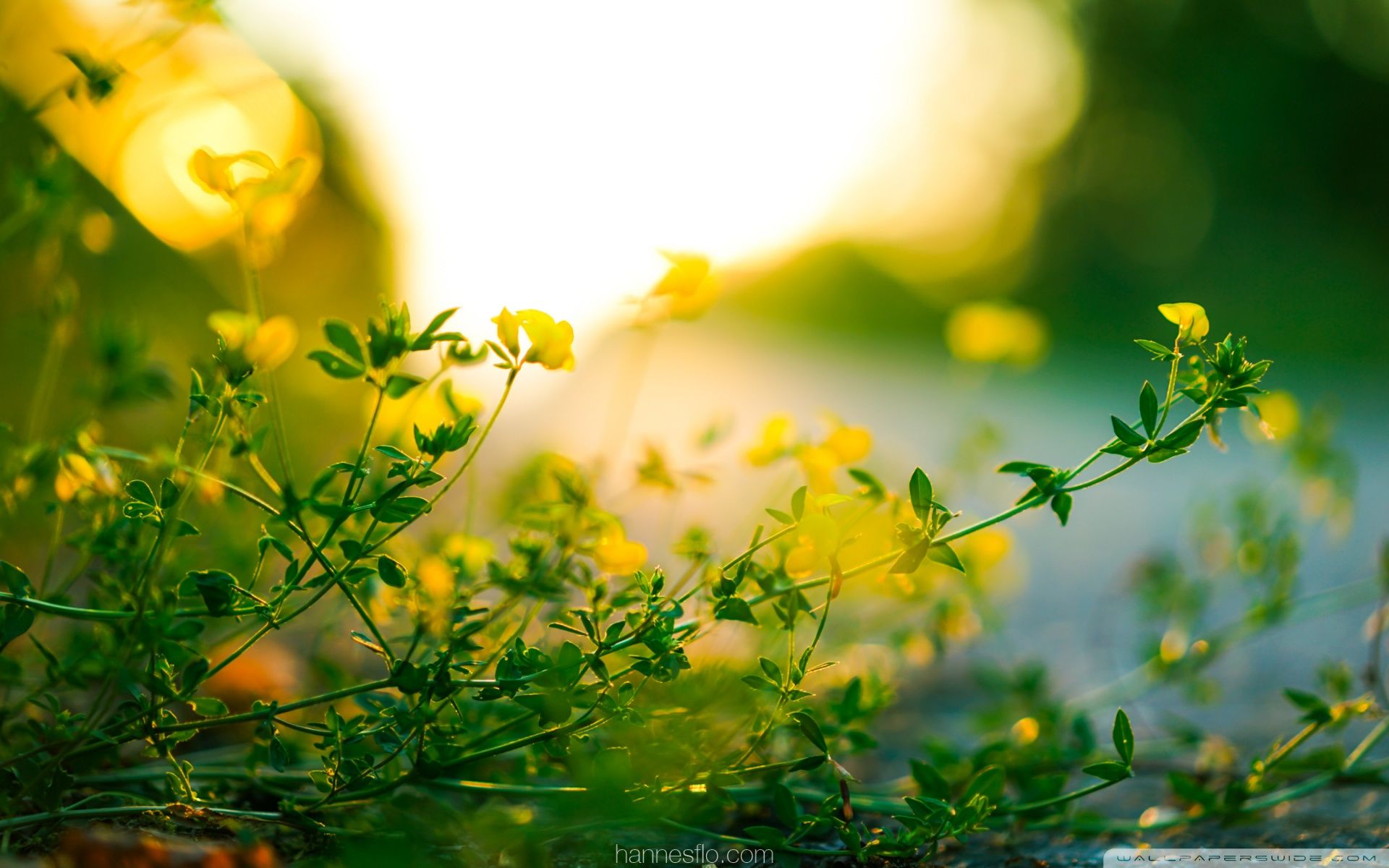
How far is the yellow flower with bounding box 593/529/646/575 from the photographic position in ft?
3.14

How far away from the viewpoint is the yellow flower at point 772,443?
117cm

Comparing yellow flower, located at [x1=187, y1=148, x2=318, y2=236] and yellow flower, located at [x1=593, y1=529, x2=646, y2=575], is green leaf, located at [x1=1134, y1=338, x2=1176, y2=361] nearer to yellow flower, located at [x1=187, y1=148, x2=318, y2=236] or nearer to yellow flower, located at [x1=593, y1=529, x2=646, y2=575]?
yellow flower, located at [x1=593, y1=529, x2=646, y2=575]

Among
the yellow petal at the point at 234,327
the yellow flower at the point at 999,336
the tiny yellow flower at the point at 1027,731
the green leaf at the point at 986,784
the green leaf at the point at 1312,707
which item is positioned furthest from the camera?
the yellow flower at the point at 999,336

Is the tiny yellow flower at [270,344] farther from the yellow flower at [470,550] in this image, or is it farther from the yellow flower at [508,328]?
the yellow flower at [470,550]

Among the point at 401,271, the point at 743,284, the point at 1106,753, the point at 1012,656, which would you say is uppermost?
the point at 743,284

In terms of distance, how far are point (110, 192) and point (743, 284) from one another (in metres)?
9.44

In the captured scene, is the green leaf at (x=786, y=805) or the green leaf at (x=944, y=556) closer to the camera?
the green leaf at (x=944, y=556)

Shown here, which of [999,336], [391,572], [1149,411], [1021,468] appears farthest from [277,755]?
[999,336]

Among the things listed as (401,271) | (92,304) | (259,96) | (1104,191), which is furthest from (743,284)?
(92,304)

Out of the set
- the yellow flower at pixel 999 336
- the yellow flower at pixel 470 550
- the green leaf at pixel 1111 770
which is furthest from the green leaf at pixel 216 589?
the yellow flower at pixel 999 336

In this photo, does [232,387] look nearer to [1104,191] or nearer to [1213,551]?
[1213,551]

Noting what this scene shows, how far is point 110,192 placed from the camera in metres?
2.15

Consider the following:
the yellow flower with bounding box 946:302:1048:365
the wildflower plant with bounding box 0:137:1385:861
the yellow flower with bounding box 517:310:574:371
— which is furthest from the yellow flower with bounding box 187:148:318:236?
the yellow flower with bounding box 946:302:1048:365

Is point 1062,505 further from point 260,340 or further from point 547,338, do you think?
point 260,340
